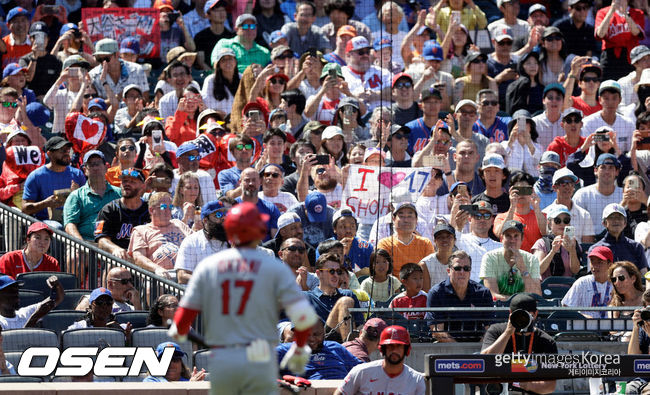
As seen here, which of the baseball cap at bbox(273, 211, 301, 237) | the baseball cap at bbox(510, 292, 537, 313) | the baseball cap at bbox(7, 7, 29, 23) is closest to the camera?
the baseball cap at bbox(510, 292, 537, 313)

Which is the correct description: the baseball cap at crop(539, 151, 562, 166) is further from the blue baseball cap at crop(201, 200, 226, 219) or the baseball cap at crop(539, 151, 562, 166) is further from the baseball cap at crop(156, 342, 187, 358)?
the baseball cap at crop(156, 342, 187, 358)

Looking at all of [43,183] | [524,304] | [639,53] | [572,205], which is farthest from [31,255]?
[639,53]

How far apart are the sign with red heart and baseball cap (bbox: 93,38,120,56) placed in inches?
63.0

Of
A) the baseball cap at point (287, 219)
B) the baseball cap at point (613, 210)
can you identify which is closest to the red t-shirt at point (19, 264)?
the baseball cap at point (287, 219)

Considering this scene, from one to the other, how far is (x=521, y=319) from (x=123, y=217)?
4471 millimetres

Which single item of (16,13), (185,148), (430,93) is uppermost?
(16,13)

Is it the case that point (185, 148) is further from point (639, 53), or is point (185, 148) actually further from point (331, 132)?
point (639, 53)

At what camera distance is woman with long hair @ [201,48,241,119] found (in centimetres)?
1460

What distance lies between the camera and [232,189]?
12.6 meters

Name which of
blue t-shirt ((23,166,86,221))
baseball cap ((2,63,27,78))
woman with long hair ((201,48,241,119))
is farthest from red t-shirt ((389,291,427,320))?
baseball cap ((2,63,27,78))

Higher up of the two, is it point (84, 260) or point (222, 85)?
point (222, 85)

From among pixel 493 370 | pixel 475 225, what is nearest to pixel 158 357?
pixel 493 370

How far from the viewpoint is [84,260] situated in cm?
1162

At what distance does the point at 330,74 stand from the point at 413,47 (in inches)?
69.7
